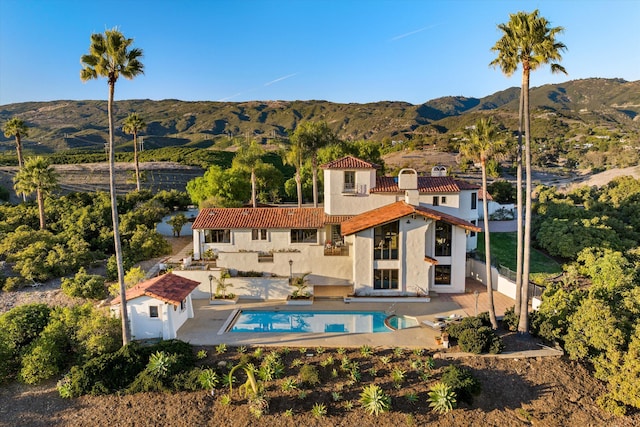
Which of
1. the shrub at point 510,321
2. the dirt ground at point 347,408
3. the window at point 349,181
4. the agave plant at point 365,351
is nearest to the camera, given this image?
the dirt ground at point 347,408

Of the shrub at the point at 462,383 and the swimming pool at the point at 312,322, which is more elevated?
the swimming pool at the point at 312,322

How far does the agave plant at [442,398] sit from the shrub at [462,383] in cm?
25

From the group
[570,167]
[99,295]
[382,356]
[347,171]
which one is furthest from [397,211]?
[570,167]

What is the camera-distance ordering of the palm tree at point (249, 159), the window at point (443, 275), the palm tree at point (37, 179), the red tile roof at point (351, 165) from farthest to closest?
the palm tree at point (249, 159) → the palm tree at point (37, 179) → the red tile roof at point (351, 165) → the window at point (443, 275)

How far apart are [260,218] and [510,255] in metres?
21.2

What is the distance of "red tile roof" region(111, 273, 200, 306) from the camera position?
691 inches

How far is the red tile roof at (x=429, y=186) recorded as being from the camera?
2582 centimetres

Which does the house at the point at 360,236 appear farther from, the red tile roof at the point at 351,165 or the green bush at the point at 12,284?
the green bush at the point at 12,284

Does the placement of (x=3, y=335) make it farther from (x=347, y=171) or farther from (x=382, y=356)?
(x=347, y=171)

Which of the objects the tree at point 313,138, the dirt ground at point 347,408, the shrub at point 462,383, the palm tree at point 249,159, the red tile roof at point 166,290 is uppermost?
the tree at point 313,138

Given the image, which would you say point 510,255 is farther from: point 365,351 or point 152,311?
point 152,311

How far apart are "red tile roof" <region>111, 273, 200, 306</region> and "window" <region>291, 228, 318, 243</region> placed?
23.7ft

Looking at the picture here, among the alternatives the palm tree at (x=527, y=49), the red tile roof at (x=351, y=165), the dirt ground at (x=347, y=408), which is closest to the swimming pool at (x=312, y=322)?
the dirt ground at (x=347, y=408)

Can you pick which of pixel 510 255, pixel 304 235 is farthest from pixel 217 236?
pixel 510 255
